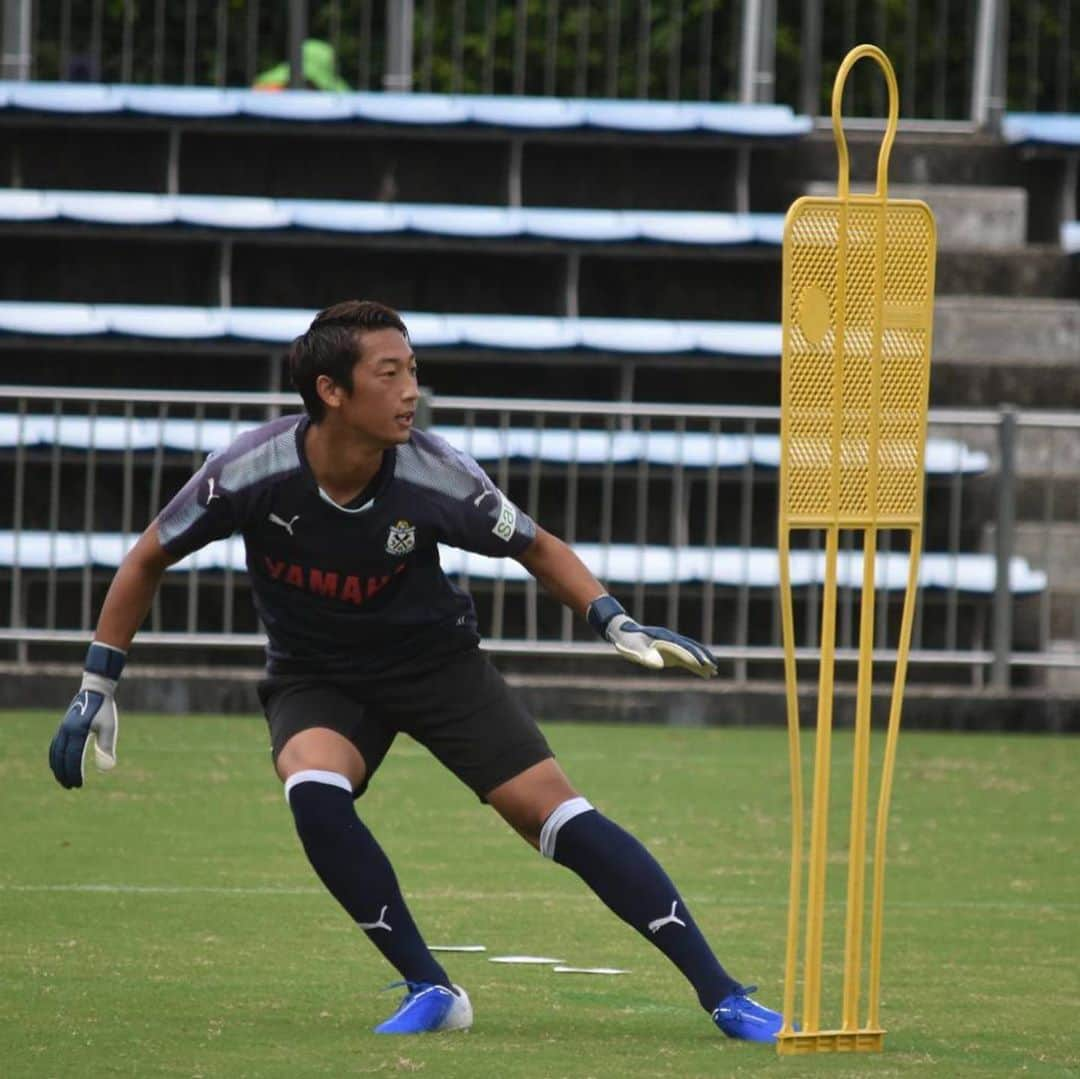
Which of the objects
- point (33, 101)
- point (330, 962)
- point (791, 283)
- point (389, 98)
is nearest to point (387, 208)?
point (389, 98)

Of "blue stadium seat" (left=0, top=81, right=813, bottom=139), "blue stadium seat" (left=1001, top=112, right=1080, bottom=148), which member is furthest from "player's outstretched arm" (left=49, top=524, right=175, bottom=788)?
"blue stadium seat" (left=1001, top=112, right=1080, bottom=148)

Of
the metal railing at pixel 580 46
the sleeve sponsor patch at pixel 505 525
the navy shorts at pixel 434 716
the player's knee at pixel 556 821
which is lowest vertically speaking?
the player's knee at pixel 556 821

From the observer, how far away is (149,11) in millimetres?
21141

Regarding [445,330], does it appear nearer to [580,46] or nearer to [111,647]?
[580,46]

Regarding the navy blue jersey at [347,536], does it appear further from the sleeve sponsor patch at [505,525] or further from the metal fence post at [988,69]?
the metal fence post at [988,69]

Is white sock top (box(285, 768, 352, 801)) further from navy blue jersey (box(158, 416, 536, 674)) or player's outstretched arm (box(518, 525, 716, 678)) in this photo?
player's outstretched arm (box(518, 525, 716, 678))

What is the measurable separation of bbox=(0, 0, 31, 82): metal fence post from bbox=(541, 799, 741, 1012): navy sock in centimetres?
1240

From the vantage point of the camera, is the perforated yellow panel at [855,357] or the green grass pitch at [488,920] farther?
the green grass pitch at [488,920]

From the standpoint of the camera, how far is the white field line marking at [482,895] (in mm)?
6910

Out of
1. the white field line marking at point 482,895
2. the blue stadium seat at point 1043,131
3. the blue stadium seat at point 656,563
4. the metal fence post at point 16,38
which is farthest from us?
the metal fence post at point 16,38

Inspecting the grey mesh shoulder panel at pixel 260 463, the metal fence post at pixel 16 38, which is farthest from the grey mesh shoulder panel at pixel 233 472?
the metal fence post at pixel 16 38

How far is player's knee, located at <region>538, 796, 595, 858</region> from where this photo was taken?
5.07m

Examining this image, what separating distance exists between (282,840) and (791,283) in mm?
4104

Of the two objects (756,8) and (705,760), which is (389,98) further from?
(705,760)
